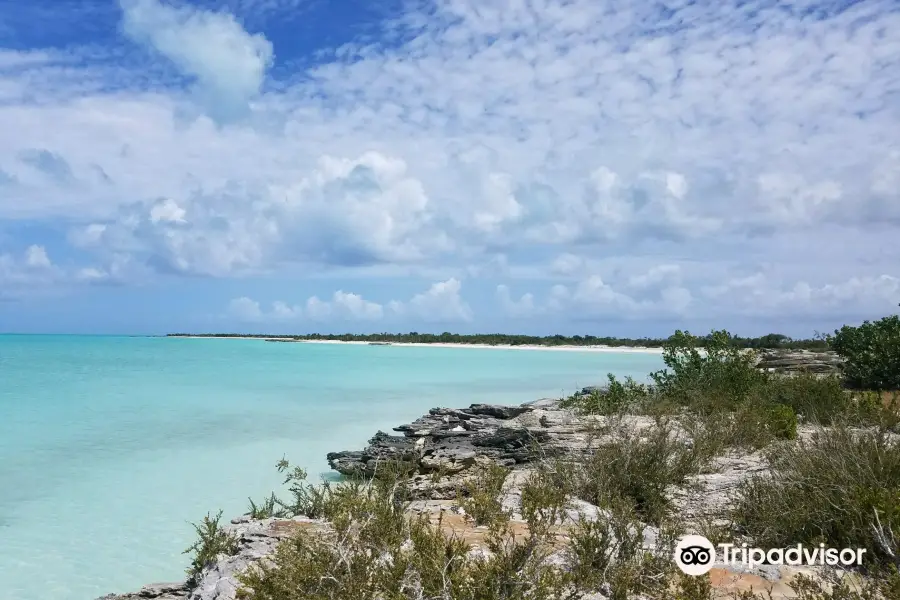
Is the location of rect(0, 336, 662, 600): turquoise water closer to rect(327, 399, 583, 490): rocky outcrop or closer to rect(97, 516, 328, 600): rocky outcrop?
rect(327, 399, 583, 490): rocky outcrop

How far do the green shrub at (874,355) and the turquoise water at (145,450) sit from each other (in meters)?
11.1

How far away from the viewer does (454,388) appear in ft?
93.7

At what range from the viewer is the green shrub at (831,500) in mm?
4203

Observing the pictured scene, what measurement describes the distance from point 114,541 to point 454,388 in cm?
2112

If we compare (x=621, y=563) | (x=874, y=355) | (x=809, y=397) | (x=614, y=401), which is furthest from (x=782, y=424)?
(x=874, y=355)

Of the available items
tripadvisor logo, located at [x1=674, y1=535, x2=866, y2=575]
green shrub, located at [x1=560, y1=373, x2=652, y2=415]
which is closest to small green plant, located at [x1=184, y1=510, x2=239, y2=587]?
tripadvisor logo, located at [x1=674, y1=535, x2=866, y2=575]

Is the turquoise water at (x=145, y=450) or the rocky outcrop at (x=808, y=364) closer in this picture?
the turquoise water at (x=145, y=450)

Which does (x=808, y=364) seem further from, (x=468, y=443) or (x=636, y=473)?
(x=636, y=473)

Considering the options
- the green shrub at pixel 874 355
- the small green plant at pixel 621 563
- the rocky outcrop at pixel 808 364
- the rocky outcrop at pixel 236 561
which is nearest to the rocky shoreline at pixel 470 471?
the rocky outcrop at pixel 236 561

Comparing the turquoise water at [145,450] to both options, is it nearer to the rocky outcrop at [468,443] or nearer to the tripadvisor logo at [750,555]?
the rocky outcrop at [468,443]

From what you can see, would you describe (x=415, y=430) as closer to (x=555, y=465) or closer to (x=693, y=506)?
(x=555, y=465)

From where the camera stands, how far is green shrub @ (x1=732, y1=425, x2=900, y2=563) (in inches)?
165

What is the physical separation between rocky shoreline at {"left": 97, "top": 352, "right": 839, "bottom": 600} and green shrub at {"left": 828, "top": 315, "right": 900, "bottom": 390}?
8866 mm

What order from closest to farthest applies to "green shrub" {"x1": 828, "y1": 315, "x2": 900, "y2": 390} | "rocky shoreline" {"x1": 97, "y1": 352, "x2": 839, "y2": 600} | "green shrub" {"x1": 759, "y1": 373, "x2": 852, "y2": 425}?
"rocky shoreline" {"x1": 97, "y1": 352, "x2": 839, "y2": 600} < "green shrub" {"x1": 759, "y1": 373, "x2": 852, "y2": 425} < "green shrub" {"x1": 828, "y1": 315, "x2": 900, "y2": 390}
